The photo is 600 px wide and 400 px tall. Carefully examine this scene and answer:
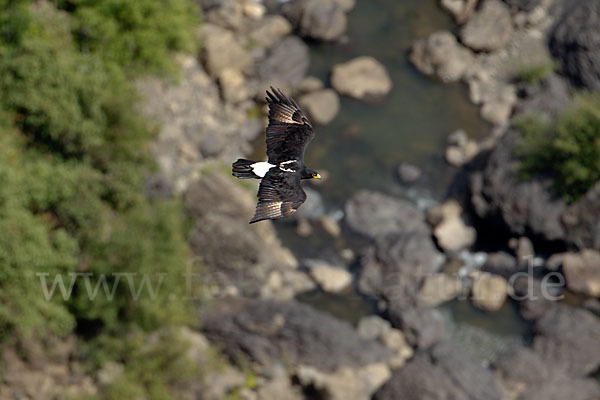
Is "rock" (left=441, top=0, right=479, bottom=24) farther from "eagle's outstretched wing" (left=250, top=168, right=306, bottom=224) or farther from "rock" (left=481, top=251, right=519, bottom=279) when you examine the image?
"eagle's outstretched wing" (left=250, top=168, right=306, bottom=224)

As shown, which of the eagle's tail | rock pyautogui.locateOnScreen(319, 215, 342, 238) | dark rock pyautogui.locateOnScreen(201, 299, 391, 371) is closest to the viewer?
the eagle's tail

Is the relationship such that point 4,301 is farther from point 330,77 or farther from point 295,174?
point 330,77

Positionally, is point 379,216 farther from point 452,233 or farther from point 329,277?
point 329,277

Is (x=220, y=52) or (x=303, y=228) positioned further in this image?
(x=220, y=52)

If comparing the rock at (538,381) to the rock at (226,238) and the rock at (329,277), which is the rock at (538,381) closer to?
the rock at (329,277)

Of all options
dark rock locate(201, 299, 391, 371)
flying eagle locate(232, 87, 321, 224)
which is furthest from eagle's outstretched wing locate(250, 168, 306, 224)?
dark rock locate(201, 299, 391, 371)

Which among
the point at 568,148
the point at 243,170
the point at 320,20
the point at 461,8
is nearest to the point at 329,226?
the point at 568,148
